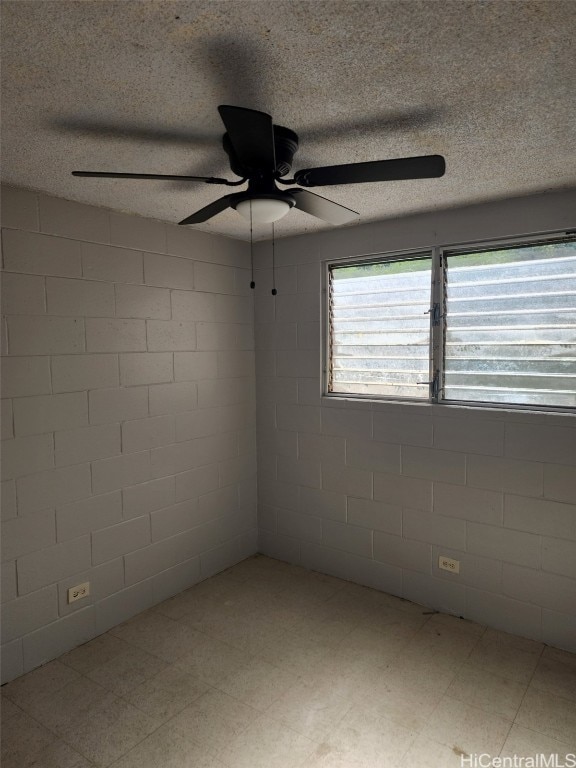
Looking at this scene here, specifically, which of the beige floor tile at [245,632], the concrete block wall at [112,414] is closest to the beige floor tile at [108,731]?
the concrete block wall at [112,414]

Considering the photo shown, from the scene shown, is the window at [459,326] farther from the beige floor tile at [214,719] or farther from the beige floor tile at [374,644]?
the beige floor tile at [214,719]

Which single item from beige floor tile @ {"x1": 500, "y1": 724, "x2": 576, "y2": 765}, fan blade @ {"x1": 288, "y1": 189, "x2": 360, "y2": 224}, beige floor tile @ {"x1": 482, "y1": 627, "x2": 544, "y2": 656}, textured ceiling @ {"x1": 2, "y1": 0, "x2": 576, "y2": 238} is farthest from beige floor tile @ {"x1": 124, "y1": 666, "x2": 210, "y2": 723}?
textured ceiling @ {"x1": 2, "y1": 0, "x2": 576, "y2": 238}

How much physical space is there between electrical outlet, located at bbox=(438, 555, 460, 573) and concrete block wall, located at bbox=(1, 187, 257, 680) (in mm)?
1565

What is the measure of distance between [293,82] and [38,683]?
2978 millimetres

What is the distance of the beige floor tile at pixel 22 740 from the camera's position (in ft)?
6.61

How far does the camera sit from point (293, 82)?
1537mm

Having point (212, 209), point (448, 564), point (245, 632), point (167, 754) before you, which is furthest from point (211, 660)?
point (212, 209)

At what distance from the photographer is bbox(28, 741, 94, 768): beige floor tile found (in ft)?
6.52

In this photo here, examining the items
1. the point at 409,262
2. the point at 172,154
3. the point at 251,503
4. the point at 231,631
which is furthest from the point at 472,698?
the point at 172,154

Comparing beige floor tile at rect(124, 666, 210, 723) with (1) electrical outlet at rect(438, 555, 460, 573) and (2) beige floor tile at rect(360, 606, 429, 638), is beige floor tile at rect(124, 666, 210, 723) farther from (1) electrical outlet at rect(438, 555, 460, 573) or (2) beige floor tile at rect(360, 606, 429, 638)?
(1) electrical outlet at rect(438, 555, 460, 573)

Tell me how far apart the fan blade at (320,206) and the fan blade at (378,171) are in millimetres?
137

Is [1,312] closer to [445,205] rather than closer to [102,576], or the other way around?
[102,576]

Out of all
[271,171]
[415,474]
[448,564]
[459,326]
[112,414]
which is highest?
[271,171]

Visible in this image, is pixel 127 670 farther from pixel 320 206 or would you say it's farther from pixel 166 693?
pixel 320 206
